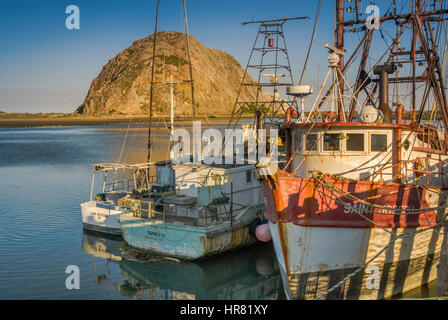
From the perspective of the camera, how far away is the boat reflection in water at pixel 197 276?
1780cm

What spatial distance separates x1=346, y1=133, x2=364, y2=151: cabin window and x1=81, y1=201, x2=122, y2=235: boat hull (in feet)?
43.3

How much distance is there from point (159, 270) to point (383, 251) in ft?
31.3

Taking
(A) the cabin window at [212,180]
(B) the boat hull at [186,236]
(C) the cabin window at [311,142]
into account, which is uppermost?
(C) the cabin window at [311,142]

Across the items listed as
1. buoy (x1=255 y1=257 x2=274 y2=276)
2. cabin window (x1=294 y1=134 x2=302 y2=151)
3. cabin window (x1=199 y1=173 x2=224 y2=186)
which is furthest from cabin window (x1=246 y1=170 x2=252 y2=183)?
cabin window (x1=294 y1=134 x2=302 y2=151)

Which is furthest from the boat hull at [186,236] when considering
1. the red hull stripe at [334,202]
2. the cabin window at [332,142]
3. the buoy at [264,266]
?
the cabin window at [332,142]

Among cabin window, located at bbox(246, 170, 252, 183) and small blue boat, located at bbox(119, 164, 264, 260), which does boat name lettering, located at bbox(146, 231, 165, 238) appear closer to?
small blue boat, located at bbox(119, 164, 264, 260)

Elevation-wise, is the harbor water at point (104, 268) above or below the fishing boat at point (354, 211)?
below

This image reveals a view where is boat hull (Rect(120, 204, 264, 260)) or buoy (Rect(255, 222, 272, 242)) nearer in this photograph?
boat hull (Rect(120, 204, 264, 260))

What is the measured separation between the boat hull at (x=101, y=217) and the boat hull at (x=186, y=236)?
265 cm

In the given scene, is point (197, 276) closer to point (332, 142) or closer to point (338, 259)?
point (338, 259)

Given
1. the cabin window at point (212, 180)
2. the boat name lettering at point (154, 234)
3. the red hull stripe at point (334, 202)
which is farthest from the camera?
the cabin window at point (212, 180)

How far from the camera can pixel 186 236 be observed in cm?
1984

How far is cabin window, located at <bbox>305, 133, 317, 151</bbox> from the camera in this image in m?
16.3

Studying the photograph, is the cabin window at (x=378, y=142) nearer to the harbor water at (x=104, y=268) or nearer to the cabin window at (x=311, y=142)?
the cabin window at (x=311, y=142)
